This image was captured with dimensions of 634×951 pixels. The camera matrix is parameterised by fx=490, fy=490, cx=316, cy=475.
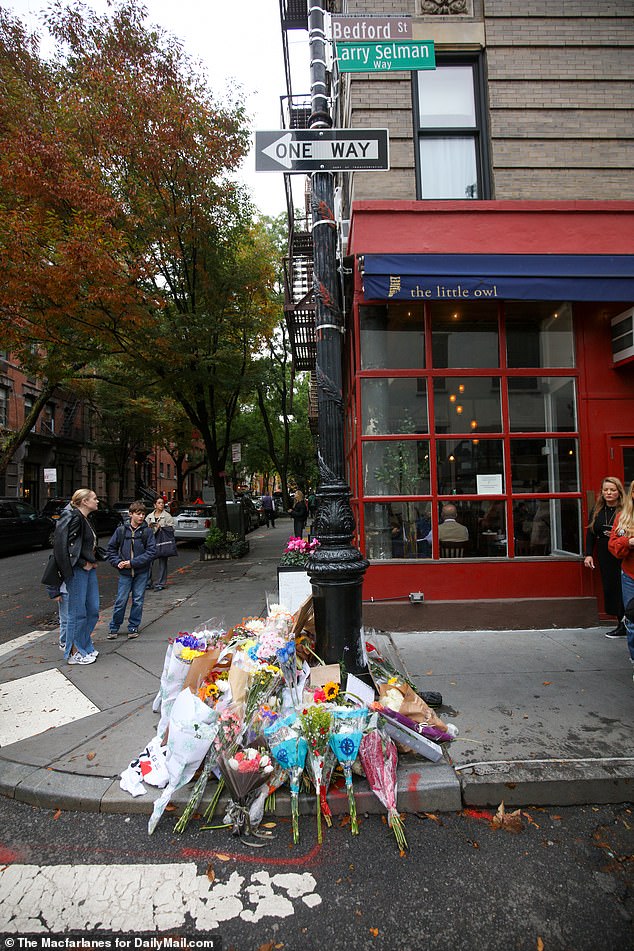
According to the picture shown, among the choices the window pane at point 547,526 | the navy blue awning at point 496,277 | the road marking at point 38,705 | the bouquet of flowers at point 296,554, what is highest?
the navy blue awning at point 496,277

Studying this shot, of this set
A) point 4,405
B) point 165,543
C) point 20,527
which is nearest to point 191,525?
point 20,527

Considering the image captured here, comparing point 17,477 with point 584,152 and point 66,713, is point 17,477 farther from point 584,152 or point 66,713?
point 584,152

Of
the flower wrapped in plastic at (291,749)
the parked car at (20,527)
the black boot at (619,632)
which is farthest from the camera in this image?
the parked car at (20,527)

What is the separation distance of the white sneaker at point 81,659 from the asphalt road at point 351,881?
2.51m

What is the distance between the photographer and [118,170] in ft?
34.4

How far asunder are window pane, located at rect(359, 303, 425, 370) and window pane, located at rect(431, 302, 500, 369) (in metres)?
0.21

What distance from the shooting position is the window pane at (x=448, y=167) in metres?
6.71

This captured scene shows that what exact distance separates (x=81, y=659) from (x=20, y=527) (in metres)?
13.7

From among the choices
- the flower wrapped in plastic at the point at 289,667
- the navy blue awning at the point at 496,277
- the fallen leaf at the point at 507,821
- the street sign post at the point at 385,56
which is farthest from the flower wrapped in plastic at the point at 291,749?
the street sign post at the point at 385,56

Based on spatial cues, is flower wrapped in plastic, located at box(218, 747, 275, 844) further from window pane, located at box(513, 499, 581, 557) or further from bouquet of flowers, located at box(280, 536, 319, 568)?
window pane, located at box(513, 499, 581, 557)

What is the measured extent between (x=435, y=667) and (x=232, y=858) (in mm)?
2779

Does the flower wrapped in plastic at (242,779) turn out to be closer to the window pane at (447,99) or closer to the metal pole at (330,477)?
the metal pole at (330,477)

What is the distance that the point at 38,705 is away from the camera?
14.2 ft

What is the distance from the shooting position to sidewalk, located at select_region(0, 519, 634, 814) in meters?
2.98
